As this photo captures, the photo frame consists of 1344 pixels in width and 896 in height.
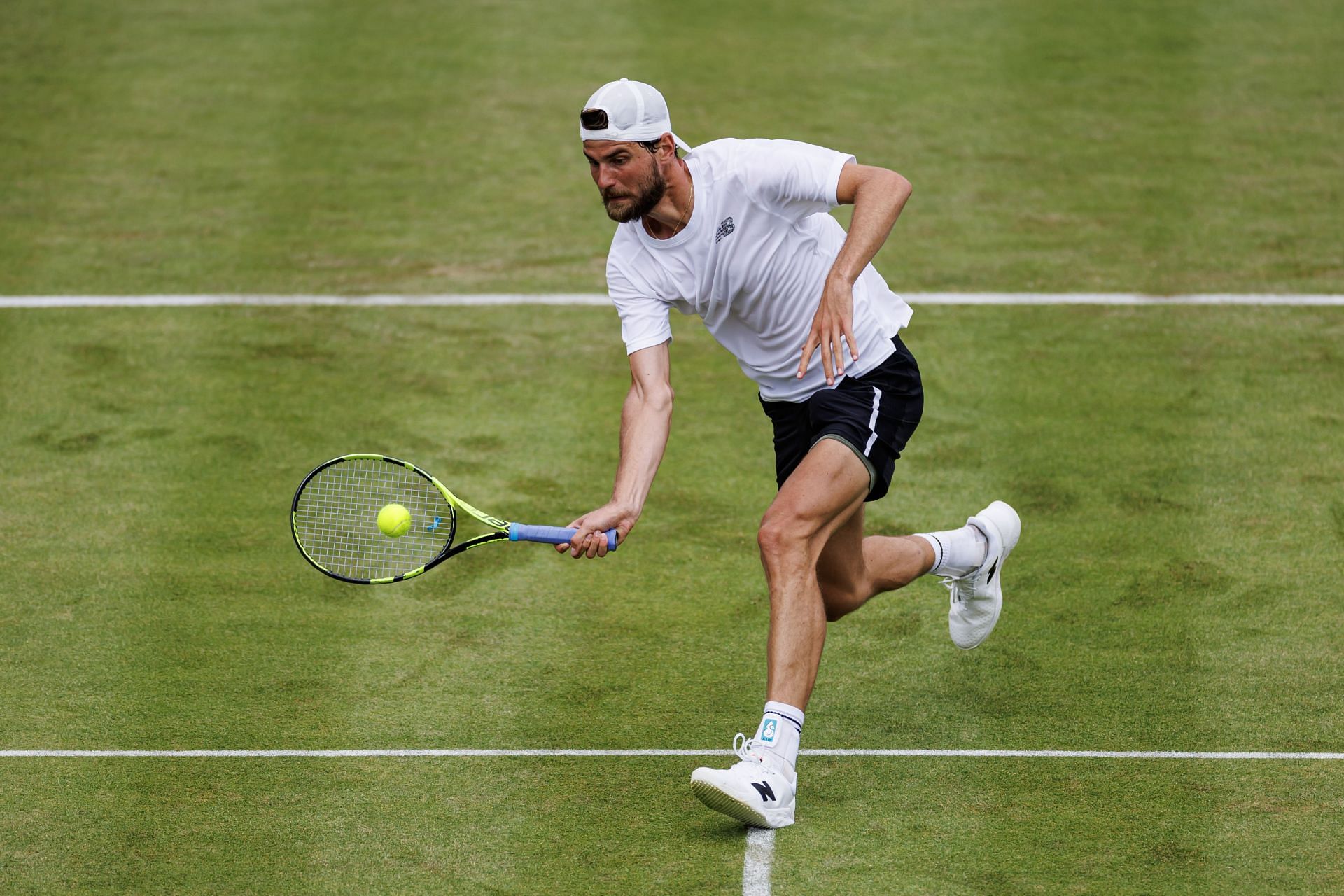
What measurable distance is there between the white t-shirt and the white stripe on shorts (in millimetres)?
85

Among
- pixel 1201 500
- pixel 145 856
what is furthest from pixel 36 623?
pixel 1201 500

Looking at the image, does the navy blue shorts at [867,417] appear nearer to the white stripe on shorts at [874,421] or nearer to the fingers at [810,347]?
the white stripe on shorts at [874,421]

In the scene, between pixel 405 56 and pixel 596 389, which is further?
pixel 405 56

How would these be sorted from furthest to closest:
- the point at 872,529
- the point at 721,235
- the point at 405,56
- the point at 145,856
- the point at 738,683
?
the point at 405,56 < the point at 872,529 < the point at 738,683 < the point at 721,235 < the point at 145,856

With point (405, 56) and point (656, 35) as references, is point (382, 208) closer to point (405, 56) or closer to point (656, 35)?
point (405, 56)

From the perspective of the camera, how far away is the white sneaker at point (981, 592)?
5.71 m

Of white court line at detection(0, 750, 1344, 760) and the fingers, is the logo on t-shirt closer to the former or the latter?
the fingers

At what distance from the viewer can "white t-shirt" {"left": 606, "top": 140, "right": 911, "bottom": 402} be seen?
5.18m

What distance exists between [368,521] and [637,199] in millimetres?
2076

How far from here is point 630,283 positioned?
5.25 meters

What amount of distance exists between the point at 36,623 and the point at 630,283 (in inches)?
101

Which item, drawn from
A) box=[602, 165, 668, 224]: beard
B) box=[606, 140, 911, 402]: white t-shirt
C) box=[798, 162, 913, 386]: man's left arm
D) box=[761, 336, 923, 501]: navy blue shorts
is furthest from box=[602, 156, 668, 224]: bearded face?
box=[761, 336, 923, 501]: navy blue shorts

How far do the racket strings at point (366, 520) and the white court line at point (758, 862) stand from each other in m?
1.70

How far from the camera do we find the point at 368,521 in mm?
6523
